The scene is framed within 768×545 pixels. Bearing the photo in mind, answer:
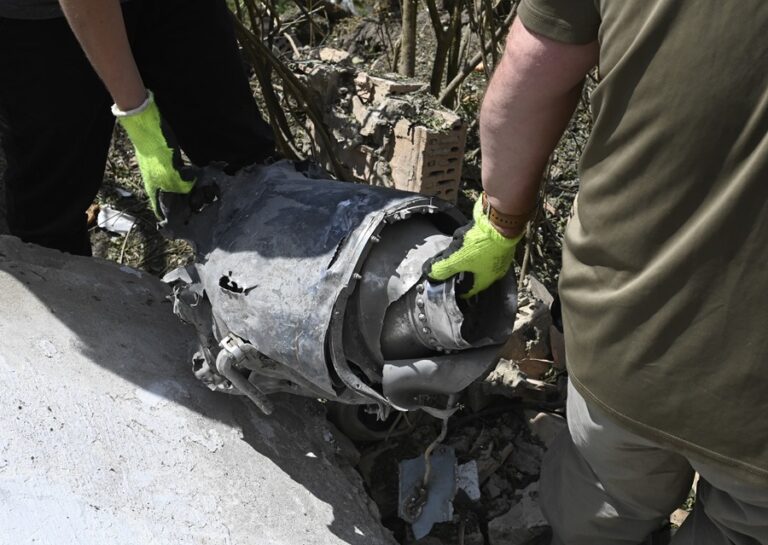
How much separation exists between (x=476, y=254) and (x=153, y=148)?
87 centimetres

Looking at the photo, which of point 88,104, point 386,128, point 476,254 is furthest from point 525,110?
point 386,128

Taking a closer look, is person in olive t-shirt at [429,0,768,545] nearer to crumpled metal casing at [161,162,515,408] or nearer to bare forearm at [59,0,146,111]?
crumpled metal casing at [161,162,515,408]

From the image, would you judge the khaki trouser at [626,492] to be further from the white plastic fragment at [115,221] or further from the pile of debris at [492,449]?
the white plastic fragment at [115,221]

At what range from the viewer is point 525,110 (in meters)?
1.50

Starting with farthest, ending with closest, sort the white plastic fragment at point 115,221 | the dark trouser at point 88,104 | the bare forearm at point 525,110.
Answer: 1. the white plastic fragment at point 115,221
2. the dark trouser at point 88,104
3. the bare forearm at point 525,110

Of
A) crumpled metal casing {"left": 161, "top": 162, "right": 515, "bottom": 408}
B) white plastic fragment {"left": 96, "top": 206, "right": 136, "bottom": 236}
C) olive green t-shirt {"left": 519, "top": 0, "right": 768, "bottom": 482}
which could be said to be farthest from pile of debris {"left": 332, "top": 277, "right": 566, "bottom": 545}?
white plastic fragment {"left": 96, "top": 206, "right": 136, "bottom": 236}

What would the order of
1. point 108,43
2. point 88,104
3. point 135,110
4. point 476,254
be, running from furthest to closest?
point 88,104 < point 135,110 < point 108,43 < point 476,254

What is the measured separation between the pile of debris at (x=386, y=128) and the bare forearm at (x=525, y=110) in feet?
3.75

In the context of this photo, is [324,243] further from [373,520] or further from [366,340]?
[373,520]

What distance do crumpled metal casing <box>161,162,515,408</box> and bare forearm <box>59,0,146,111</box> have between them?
1.28 feet

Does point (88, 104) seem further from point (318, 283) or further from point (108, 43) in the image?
point (318, 283)

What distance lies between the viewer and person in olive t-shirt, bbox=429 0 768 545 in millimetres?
1173

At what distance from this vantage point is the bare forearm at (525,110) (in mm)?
1396

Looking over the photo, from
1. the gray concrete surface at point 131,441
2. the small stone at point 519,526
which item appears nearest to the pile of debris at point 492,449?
the small stone at point 519,526
